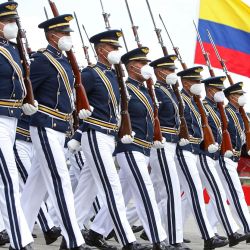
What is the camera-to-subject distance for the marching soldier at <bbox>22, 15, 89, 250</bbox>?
29.0 feet

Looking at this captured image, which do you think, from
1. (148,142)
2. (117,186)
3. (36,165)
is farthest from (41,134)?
(148,142)

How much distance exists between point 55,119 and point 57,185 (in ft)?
1.81

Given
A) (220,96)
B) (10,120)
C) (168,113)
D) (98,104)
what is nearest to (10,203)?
(10,120)

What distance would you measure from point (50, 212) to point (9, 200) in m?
3.11

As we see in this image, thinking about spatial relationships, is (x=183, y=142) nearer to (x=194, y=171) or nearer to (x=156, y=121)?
(x=194, y=171)

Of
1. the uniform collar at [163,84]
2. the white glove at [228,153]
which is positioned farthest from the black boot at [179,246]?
the white glove at [228,153]

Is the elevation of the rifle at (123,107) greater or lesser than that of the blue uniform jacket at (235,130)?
greater

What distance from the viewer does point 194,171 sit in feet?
36.9

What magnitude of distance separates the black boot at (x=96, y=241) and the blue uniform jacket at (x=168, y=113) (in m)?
1.26

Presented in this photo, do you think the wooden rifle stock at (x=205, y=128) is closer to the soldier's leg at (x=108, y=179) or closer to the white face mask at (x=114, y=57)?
the white face mask at (x=114, y=57)

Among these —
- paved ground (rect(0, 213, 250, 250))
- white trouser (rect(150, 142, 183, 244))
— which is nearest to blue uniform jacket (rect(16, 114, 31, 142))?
paved ground (rect(0, 213, 250, 250))

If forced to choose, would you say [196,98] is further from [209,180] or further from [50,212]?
[50,212]

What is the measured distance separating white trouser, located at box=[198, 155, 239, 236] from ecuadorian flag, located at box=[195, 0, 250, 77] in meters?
5.29

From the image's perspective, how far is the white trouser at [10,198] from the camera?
8180 mm
